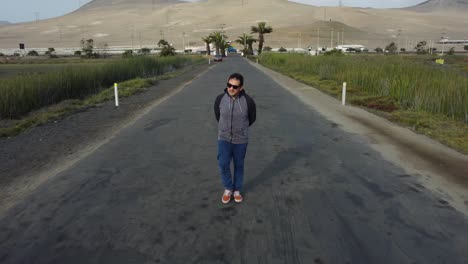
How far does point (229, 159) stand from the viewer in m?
5.65

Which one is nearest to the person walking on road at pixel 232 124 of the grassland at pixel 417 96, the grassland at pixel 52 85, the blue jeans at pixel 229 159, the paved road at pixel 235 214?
the blue jeans at pixel 229 159

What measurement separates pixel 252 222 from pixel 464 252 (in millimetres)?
2360

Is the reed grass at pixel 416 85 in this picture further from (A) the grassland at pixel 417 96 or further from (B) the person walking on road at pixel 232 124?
(B) the person walking on road at pixel 232 124

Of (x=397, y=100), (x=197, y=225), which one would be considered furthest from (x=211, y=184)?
(x=397, y=100)

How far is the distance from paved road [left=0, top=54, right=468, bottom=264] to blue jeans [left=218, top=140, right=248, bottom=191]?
Answer: 338 millimetres

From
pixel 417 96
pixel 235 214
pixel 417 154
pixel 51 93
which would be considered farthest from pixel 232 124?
pixel 51 93

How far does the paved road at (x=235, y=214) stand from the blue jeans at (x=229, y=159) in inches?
13.3

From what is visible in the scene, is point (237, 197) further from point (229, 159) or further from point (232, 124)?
point (232, 124)

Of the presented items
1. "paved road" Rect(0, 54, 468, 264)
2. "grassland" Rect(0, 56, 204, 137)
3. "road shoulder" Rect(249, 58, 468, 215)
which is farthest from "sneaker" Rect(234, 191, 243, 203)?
"grassland" Rect(0, 56, 204, 137)

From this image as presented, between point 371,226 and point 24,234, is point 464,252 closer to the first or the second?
point 371,226

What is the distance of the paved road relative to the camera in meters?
4.26

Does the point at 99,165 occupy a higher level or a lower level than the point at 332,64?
lower

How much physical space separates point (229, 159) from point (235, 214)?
0.81 m

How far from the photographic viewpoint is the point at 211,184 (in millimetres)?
6492
